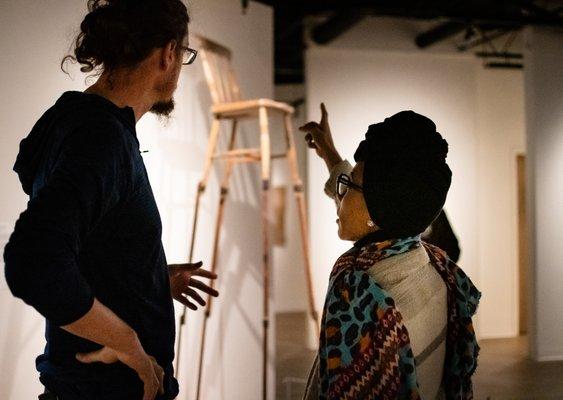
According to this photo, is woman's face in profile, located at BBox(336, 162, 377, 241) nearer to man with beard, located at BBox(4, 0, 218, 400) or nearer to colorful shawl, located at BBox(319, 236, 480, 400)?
colorful shawl, located at BBox(319, 236, 480, 400)

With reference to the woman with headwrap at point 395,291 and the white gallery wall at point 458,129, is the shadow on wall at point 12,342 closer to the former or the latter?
the woman with headwrap at point 395,291

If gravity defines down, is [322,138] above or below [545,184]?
above

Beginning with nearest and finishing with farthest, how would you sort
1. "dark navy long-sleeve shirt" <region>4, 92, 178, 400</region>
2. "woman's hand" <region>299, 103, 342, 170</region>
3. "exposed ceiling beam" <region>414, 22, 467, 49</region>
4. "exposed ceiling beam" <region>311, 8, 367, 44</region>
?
"dark navy long-sleeve shirt" <region>4, 92, 178, 400</region> < "woman's hand" <region>299, 103, 342, 170</region> < "exposed ceiling beam" <region>311, 8, 367, 44</region> < "exposed ceiling beam" <region>414, 22, 467, 49</region>

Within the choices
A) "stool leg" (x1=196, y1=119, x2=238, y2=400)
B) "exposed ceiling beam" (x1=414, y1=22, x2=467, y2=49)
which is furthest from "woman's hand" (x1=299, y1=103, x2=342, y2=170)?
"exposed ceiling beam" (x1=414, y1=22, x2=467, y2=49)

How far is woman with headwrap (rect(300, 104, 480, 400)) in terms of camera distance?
50.3 inches

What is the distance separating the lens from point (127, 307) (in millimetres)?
1168

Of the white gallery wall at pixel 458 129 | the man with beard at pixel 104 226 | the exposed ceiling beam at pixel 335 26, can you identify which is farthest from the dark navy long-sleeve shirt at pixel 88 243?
the exposed ceiling beam at pixel 335 26

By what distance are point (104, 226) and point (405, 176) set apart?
2.27 feet

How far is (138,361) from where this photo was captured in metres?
1.09

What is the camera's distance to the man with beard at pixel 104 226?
924mm

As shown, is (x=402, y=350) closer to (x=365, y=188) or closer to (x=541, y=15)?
(x=365, y=188)

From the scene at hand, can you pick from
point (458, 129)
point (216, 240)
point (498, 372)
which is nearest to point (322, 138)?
point (216, 240)

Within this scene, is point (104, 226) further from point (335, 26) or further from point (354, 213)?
point (335, 26)

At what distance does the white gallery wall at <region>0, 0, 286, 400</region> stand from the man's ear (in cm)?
135
